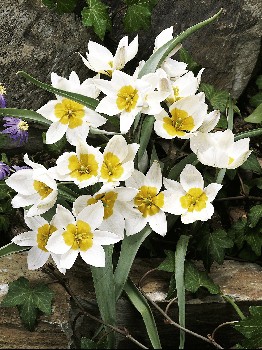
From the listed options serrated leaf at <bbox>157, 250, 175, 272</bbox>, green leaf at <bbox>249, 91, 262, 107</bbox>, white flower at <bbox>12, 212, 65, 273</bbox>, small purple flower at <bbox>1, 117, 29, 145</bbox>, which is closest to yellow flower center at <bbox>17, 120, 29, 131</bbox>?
small purple flower at <bbox>1, 117, 29, 145</bbox>

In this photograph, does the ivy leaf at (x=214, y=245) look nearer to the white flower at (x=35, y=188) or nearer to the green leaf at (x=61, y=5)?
the white flower at (x=35, y=188)

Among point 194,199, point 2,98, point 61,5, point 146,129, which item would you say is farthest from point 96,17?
point 194,199

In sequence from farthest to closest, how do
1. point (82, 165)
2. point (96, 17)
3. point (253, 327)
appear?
point (96, 17)
point (253, 327)
point (82, 165)

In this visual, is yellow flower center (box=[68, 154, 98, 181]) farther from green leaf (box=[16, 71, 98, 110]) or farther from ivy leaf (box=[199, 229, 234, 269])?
ivy leaf (box=[199, 229, 234, 269])

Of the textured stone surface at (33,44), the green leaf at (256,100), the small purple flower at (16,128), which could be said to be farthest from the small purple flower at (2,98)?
the green leaf at (256,100)

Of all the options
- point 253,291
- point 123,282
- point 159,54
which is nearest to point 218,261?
point 253,291

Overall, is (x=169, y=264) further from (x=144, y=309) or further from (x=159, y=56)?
(x=159, y=56)
